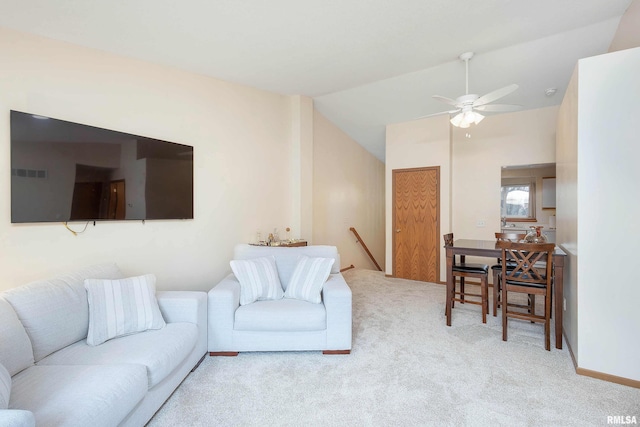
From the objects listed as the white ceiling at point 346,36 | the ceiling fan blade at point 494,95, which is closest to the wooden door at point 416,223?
the white ceiling at point 346,36

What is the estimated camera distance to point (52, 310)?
168cm

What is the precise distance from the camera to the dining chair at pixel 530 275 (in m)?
2.45

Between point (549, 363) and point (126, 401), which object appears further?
point (549, 363)

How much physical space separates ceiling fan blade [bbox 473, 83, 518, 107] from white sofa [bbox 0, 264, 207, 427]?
326 cm

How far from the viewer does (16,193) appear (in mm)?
1957

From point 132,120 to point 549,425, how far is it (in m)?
3.84

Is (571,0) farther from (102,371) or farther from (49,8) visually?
(102,371)

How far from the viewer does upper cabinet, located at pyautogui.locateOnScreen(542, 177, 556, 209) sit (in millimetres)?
5566

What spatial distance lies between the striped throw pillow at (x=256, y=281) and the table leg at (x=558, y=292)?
97.2 inches

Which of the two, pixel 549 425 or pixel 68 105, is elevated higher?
pixel 68 105

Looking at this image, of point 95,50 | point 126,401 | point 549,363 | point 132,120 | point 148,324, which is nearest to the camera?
point 126,401

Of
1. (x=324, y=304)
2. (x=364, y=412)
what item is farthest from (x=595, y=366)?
(x=324, y=304)

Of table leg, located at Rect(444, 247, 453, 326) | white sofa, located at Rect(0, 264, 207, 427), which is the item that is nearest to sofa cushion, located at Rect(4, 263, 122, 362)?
white sofa, located at Rect(0, 264, 207, 427)

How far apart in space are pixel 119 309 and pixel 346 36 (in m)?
2.90
